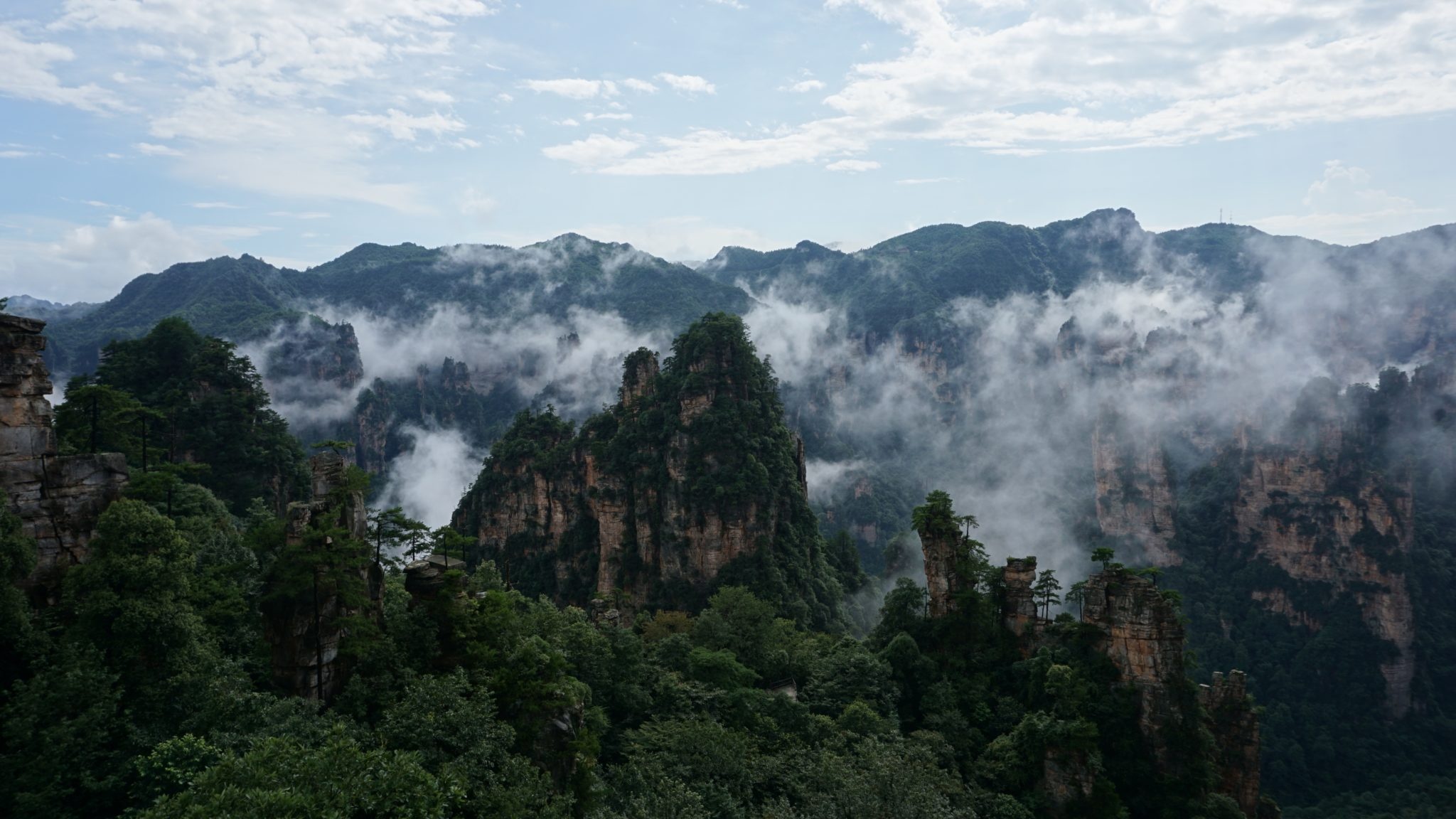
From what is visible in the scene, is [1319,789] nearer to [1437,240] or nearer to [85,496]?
[85,496]

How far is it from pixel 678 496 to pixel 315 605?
48.3 m

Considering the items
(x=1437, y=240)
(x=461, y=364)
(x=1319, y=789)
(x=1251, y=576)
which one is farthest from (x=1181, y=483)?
(x=461, y=364)

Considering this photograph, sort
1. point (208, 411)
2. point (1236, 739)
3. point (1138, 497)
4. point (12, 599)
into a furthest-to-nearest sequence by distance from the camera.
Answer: point (1138, 497) → point (208, 411) → point (1236, 739) → point (12, 599)

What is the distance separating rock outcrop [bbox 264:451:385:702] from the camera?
2369cm

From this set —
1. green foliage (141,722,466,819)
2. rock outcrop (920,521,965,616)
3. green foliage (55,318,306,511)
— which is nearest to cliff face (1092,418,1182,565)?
rock outcrop (920,521,965,616)

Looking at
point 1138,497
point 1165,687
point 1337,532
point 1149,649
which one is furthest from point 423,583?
point 1138,497

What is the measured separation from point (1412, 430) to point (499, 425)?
543 feet

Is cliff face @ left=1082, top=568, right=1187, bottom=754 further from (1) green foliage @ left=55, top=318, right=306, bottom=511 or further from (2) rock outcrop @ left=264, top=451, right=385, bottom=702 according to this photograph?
(1) green foliage @ left=55, top=318, right=306, bottom=511

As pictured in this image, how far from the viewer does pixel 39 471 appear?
76.9 feet

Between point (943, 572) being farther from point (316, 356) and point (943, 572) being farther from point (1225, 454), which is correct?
point (316, 356)

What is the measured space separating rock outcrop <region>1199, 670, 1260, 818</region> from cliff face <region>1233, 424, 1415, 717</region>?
68.9 m

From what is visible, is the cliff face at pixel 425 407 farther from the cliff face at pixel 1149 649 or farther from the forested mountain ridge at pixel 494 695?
the cliff face at pixel 1149 649

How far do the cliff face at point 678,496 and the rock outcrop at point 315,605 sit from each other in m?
41.6

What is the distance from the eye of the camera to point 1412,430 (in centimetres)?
10969
